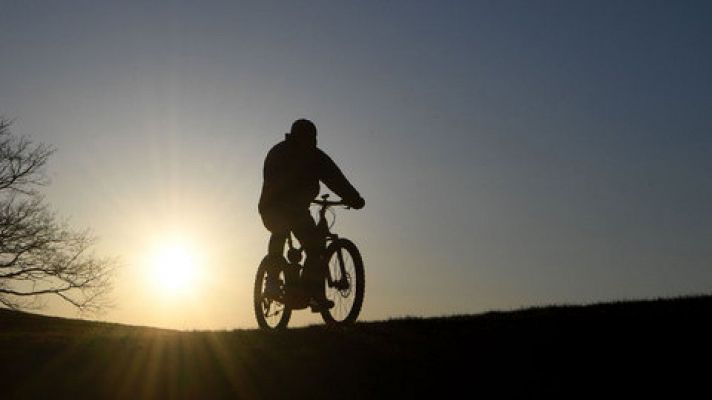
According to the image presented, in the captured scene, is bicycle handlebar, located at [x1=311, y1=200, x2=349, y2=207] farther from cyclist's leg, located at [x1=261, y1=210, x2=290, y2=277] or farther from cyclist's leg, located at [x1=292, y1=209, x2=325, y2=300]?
cyclist's leg, located at [x1=261, y1=210, x2=290, y2=277]

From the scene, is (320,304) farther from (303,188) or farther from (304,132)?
(304,132)

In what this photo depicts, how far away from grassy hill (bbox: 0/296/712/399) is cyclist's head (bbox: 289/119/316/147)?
241 centimetres

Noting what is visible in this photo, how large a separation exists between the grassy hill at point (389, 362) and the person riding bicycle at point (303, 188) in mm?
972

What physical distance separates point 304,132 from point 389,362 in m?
4.09

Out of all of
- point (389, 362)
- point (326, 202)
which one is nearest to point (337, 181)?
point (326, 202)

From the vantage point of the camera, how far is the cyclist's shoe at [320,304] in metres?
11.3

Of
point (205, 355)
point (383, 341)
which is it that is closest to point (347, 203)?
point (383, 341)

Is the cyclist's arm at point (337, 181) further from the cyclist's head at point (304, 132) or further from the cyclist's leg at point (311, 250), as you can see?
the cyclist's leg at point (311, 250)

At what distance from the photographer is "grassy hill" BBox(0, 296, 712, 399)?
286 inches

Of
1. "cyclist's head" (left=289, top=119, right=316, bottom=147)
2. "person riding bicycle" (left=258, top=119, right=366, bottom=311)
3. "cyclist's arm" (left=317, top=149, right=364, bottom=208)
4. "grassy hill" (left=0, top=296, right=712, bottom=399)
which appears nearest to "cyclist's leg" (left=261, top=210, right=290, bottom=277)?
"person riding bicycle" (left=258, top=119, right=366, bottom=311)

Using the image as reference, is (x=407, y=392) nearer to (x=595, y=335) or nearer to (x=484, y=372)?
(x=484, y=372)

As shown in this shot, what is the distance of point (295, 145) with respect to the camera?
37.8 ft

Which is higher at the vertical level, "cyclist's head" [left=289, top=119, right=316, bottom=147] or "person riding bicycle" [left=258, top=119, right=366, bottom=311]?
"cyclist's head" [left=289, top=119, right=316, bottom=147]

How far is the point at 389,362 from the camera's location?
8203mm
